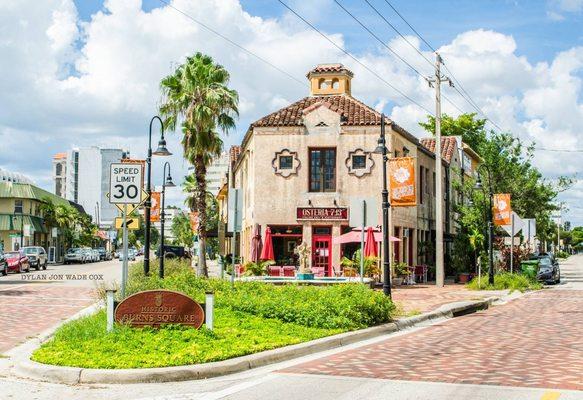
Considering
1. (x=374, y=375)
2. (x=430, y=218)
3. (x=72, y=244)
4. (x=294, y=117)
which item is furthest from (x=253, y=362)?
(x=72, y=244)

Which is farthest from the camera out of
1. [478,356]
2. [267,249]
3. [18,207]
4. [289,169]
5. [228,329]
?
[18,207]

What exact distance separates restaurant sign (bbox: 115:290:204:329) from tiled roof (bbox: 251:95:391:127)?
23976mm

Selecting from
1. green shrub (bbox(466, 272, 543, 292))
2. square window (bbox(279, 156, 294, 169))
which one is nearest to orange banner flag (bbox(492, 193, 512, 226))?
green shrub (bbox(466, 272, 543, 292))

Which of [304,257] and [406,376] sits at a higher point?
[304,257]

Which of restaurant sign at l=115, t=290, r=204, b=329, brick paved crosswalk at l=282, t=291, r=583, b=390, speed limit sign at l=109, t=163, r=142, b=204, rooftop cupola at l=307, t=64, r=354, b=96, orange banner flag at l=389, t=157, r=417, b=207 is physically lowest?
brick paved crosswalk at l=282, t=291, r=583, b=390

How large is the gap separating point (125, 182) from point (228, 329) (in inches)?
141

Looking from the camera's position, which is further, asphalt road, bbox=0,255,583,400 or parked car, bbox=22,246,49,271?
parked car, bbox=22,246,49,271

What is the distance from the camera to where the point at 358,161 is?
3516 centimetres

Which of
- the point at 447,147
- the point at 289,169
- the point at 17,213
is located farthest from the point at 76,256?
the point at 289,169

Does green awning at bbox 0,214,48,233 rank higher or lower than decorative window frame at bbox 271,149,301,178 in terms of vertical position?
lower

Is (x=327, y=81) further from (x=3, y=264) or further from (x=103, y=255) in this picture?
(x=103, y=255)

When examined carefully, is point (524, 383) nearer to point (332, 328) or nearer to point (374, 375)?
point (374, 375)

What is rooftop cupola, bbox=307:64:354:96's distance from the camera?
39.2 meters

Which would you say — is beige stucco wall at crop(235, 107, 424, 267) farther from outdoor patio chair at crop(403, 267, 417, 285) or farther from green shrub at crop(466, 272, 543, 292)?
green shrub at crop(466, 272, 543, 292)
